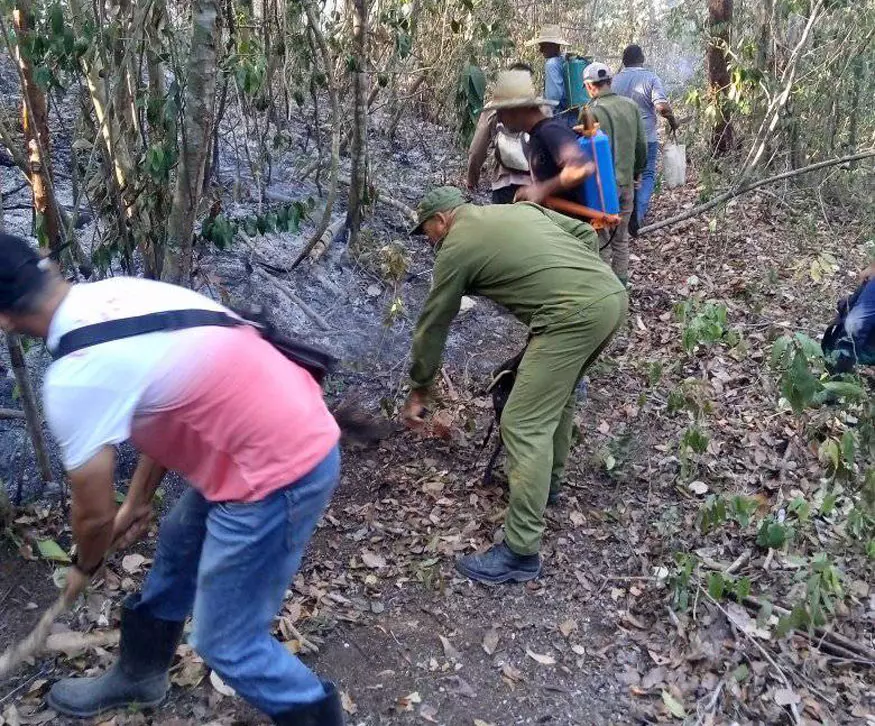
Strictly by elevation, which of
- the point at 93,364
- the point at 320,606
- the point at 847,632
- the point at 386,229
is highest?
the point at 93,364

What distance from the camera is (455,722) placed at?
3217 millimetres

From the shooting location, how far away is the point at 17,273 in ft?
6.59

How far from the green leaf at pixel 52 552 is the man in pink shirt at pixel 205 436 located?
1.11 metres

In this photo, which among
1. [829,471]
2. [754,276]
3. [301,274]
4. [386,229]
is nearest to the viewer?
[829,471]

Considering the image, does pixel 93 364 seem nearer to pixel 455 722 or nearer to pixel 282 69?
pixel 455 722

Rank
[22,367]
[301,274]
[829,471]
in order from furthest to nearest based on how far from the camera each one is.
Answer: [301,274] < [829,471] < [22,367]

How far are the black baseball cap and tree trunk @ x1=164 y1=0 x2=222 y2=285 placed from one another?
5.61ft

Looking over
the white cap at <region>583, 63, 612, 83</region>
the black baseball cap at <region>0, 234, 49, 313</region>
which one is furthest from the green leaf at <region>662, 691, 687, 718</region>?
the white cap at <region>583, 63, 612, 83</region>

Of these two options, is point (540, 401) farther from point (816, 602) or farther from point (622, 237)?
point (622, 237)

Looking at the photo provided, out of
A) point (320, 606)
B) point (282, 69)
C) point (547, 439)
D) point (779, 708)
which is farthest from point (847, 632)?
point (282, 69)

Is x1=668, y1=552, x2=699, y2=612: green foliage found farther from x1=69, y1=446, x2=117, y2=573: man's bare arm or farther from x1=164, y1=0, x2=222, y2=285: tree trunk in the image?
x1=164, y1=0, x2=222, y2=285: tree trunk

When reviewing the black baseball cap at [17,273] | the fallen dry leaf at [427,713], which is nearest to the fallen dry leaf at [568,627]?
the fallen dry leaf at [427,713]

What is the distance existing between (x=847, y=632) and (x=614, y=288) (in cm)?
→ 188

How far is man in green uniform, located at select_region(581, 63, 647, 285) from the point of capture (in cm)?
619
